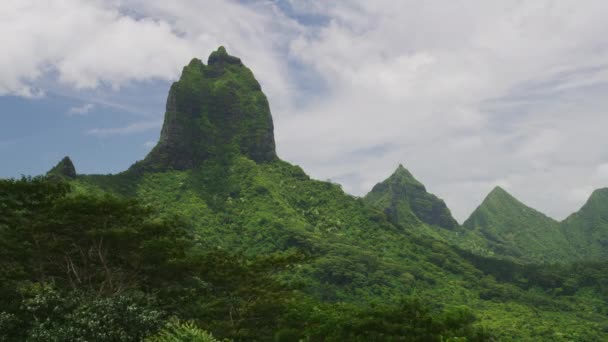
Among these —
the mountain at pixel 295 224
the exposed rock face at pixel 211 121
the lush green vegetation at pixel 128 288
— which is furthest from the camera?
the exposed rock face at pixel 211 121

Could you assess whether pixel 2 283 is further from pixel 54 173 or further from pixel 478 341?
pixel 54 173

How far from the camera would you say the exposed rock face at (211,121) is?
116438 millimetres

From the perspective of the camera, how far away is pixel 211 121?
12538cm

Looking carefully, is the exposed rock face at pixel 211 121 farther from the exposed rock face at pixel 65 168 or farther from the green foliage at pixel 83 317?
the green foliage at pixel 83 317

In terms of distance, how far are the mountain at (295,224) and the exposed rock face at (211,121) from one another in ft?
0.81

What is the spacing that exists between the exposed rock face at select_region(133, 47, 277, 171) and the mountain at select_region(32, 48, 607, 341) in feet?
0.81

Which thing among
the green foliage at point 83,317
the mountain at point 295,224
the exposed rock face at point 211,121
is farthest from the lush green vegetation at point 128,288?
the exposed rock face at point 211,121

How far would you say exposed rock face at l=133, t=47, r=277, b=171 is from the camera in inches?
4584

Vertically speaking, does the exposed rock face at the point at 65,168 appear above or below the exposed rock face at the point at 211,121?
below

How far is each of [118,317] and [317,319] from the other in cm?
1250

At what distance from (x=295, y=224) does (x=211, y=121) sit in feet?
136

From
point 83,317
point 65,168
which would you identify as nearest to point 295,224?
point 65,168

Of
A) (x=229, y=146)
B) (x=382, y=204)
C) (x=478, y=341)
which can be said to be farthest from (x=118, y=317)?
(x=382, y=204)

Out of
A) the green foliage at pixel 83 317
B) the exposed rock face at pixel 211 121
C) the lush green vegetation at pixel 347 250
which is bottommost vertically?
the green foliage at pixel 83 317
